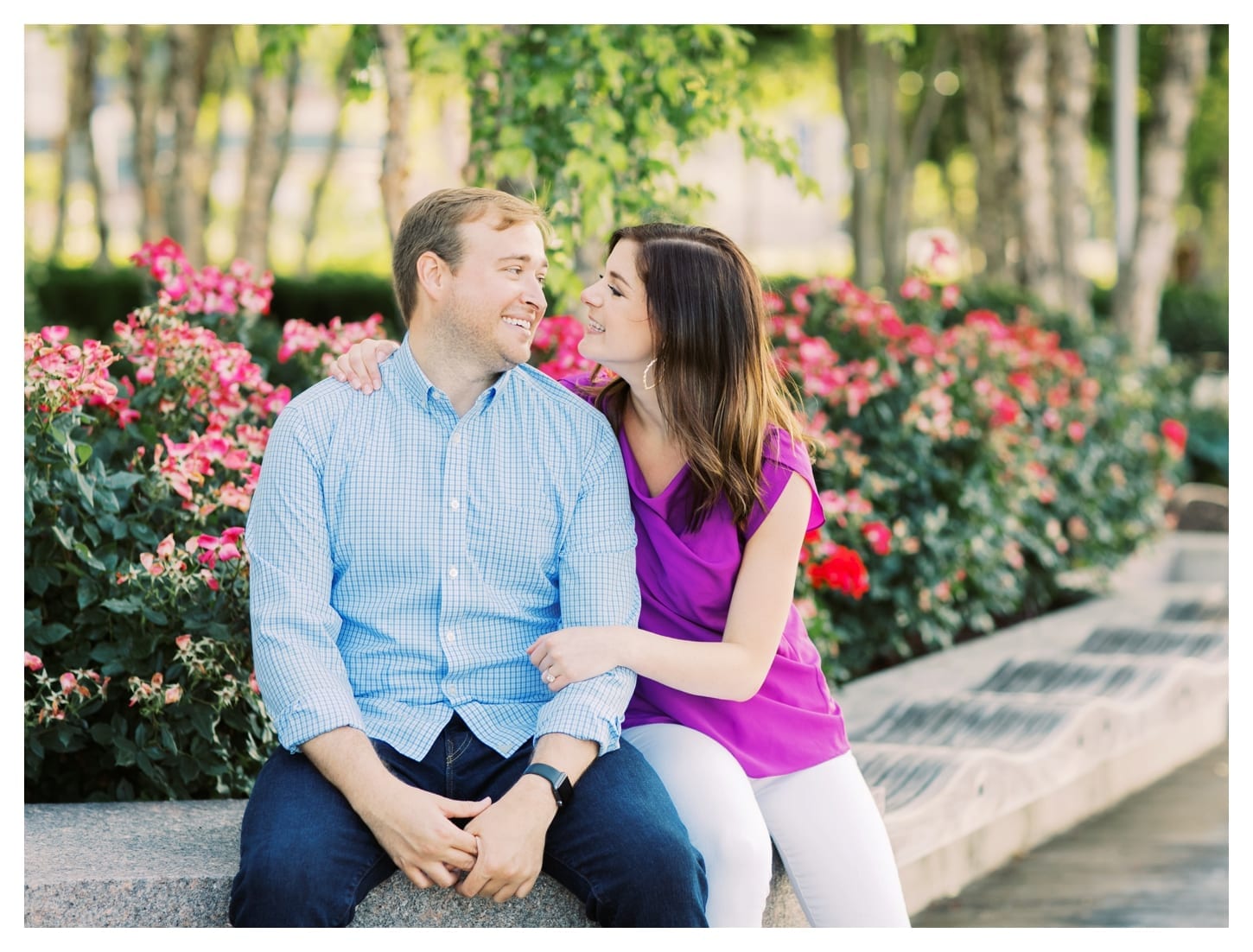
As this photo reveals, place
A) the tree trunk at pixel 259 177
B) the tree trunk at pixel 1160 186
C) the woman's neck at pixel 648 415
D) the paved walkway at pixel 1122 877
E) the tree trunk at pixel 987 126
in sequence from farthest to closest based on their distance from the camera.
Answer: the tree trunk at pixel 987 126 → the tree trunk at pixel 259 177 → the tree trunk at pixel 1160 186 → the paved walkway at pixel 1122 877 → the woman's neck at pixel 648 415

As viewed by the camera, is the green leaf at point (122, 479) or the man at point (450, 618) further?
the green leaf at point (122, 479)

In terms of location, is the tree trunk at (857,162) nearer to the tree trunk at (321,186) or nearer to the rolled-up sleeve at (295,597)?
the tree trunk at (321,186)

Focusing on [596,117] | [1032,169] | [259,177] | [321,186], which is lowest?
[596,117]

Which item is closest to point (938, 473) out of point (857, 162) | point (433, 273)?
point (433, 273)

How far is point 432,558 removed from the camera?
292 centimetres

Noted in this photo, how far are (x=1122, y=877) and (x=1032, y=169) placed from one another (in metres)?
6.22

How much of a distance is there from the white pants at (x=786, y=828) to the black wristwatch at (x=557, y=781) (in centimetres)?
27

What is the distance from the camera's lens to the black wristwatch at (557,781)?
2.70 metres

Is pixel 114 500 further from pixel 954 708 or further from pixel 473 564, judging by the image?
pixel 954 708

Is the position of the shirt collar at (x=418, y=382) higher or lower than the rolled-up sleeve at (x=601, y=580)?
higher

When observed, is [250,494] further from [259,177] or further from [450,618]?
[259,177]

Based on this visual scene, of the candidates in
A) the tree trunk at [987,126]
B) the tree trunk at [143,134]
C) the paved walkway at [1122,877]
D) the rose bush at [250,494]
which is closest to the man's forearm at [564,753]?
the rose bush at [250,494]
